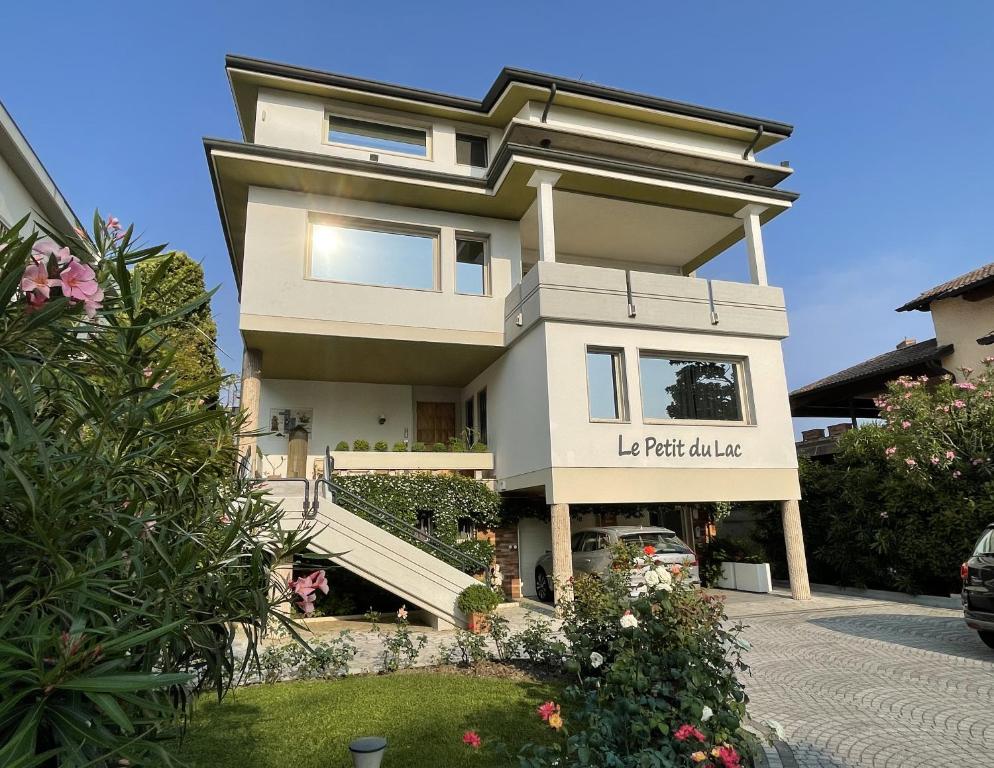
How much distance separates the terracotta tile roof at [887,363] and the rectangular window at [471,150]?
1467cm

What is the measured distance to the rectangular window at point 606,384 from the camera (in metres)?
12.8

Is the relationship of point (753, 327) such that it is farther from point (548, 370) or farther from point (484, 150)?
point (484, 150)

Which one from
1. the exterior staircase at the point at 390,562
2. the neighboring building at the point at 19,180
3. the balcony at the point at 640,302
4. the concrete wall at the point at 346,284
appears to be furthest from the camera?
the concrete wall at the point at 346,284

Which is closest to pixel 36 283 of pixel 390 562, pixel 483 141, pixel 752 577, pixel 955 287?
pixel 390 562

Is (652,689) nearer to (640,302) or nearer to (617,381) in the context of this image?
(617,381)

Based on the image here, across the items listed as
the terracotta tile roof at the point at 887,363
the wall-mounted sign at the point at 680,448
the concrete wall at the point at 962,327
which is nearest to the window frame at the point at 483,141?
the wall-mounted sign at the point at 680,448

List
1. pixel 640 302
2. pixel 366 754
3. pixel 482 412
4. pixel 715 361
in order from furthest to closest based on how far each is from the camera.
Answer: pixel 482 412
pixel 715 361
pixel 640 302
pixel 366 754

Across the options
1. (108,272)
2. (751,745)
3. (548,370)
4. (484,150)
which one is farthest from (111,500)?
(484,150)

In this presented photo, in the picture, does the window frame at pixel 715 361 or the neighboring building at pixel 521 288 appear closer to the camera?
the neighboring building at pixel 521 288

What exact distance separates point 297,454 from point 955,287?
20058 millimetres

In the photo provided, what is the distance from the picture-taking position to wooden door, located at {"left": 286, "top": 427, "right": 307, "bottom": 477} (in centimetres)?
1548

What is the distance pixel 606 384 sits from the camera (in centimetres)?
1312

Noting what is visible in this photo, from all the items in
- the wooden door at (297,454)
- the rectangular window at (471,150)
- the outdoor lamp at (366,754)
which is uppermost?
the rectangular window at (471,150)

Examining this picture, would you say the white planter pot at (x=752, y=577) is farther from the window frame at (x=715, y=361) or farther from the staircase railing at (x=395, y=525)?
the staircase railing at (x=395, y=525)
